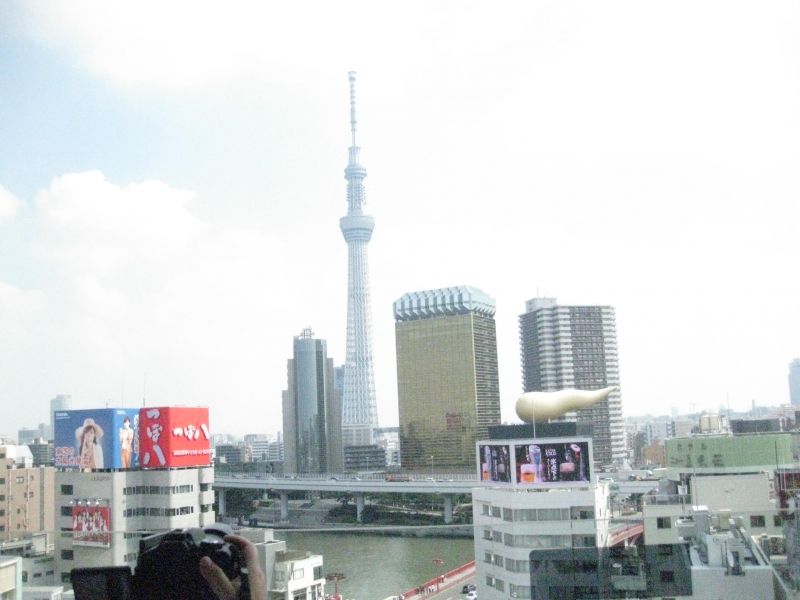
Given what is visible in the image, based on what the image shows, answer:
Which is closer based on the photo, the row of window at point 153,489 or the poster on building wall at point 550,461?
the poster on building wall at point 550,461

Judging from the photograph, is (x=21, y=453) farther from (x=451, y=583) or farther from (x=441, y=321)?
(x=441, y=321)

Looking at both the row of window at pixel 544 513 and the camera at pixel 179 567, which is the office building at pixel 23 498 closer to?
→ the row of window at pixel 544 513

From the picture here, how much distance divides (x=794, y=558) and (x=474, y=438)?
2527cm

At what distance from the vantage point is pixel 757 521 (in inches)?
76.5

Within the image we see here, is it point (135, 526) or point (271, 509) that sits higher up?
point (135, 526)

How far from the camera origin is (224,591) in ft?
2.50

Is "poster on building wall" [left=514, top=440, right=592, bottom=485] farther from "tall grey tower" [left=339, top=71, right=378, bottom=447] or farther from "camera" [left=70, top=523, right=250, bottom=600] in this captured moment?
"tall grey tower" [left=339, top=71, right=378, bottom=447]

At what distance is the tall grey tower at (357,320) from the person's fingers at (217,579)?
36.0m

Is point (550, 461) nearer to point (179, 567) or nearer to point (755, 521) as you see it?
point (755, 521)

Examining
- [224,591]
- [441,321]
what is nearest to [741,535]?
[224,591]

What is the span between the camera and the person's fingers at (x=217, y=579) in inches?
30.0

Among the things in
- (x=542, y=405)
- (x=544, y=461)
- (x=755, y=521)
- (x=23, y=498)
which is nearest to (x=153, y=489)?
(x=23, y=498)

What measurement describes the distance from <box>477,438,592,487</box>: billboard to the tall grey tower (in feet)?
94.3

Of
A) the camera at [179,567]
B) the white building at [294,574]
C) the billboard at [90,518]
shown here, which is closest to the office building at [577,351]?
the billboard at [90,518]
